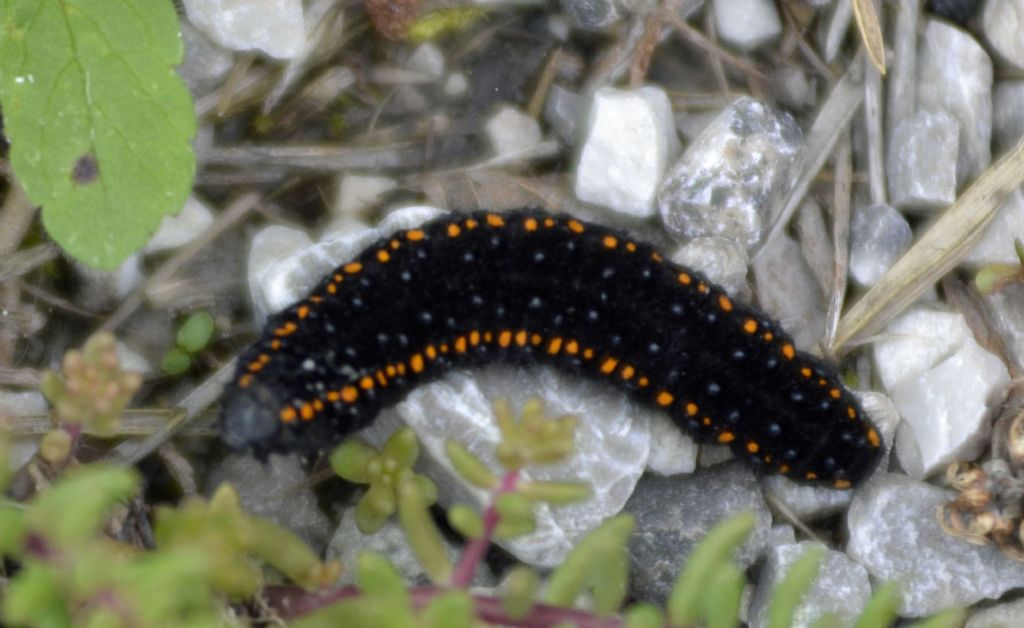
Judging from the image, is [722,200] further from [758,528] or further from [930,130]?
[758,528]

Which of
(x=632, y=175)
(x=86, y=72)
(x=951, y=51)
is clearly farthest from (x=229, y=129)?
(x=951, y=51)

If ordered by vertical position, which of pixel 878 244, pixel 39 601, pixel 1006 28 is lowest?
pixel 878 244

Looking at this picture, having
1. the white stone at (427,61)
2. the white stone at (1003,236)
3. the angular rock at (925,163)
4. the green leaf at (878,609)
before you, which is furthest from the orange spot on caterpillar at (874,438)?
the white stone at (427,61)

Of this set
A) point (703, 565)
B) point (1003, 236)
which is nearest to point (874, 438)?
point (1003, 236)

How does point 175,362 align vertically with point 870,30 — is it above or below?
below

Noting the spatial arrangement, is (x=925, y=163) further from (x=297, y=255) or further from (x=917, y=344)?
(x=297, y=255)

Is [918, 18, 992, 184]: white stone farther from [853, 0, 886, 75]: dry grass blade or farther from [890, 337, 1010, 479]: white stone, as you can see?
[890, 337, 1010, 479]: white stone

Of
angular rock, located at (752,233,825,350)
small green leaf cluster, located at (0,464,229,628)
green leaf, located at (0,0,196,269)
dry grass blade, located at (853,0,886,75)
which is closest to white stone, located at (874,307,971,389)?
angular rock, located at (752,233,825,350)
